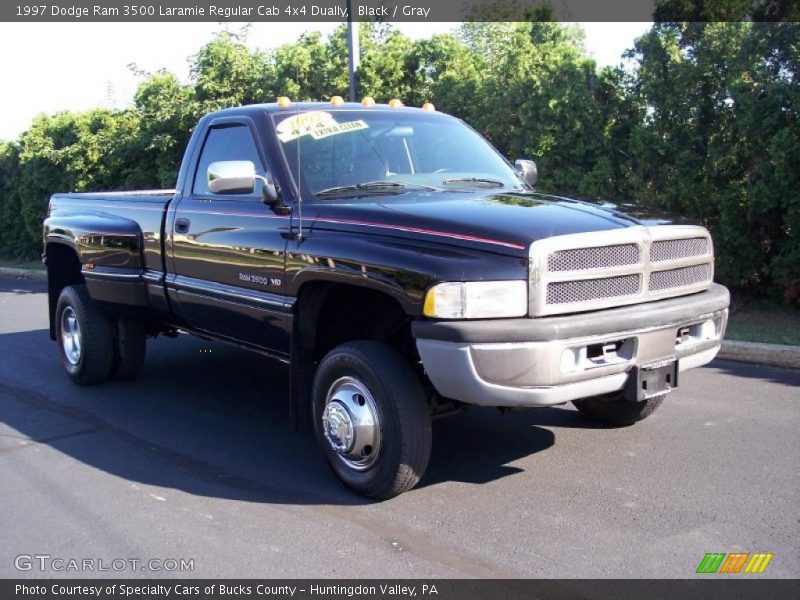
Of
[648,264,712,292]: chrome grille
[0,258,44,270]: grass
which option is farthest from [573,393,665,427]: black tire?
[0,258,44,270]: grass

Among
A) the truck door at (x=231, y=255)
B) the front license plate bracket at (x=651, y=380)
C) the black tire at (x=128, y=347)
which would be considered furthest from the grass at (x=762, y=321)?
the black tire at (x=128, y=347)

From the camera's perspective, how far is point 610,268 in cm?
396

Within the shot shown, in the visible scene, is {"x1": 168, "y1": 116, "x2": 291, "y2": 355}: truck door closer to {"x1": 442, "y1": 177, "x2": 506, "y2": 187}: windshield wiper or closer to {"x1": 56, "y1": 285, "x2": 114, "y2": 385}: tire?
{"x1": 442, "y1": 177, "x2": 506, "y2": 187}: windshield wiper

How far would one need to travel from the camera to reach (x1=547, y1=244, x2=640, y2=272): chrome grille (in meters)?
3.79

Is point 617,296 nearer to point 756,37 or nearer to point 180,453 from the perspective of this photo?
point 180,453

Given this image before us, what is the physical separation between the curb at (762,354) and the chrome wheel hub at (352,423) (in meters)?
4.40

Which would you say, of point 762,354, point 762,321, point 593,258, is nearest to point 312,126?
point 593,258

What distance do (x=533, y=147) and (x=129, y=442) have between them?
259 inches

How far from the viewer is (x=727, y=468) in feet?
15.1

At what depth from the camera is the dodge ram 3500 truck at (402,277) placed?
12.3 ft

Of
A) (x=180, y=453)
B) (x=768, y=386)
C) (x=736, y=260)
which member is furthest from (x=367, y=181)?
(x=736, y=260)

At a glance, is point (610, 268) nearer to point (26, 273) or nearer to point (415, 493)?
point (415, 493)

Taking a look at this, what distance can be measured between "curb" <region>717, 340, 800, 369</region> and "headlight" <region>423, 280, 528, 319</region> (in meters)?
4.30

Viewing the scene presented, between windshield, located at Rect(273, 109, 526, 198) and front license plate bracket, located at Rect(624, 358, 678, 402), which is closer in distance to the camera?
front license plate bracket, located at Rect(624, 358, 678, 402)
